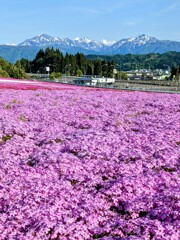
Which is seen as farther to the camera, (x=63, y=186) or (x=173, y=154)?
(x=173, y=154)

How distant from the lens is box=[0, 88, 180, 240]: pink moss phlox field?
24.3 ft

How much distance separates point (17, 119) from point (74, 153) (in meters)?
6.91

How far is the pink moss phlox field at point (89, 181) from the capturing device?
291 inches

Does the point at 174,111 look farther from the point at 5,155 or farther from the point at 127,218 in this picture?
the point at 127,218

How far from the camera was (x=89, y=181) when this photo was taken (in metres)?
10.0

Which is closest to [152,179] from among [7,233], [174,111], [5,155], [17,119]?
[7,233]

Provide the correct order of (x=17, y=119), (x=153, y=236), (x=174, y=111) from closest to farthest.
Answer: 1. (x=153, y=236)
2. (x=17, y=119)
3. (x=174, y=111)

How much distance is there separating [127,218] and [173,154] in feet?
16.1

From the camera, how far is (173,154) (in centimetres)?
1227

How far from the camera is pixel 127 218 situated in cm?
800

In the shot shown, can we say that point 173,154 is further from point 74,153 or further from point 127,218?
point 127,218

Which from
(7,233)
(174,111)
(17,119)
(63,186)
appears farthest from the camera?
(174,111)

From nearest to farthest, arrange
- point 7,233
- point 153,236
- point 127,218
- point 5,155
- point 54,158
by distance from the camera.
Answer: point 153,236, point 7,233, point 127,218, point 54,158, point 5,155

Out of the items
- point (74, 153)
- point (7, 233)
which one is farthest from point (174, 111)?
point (7, 233)
